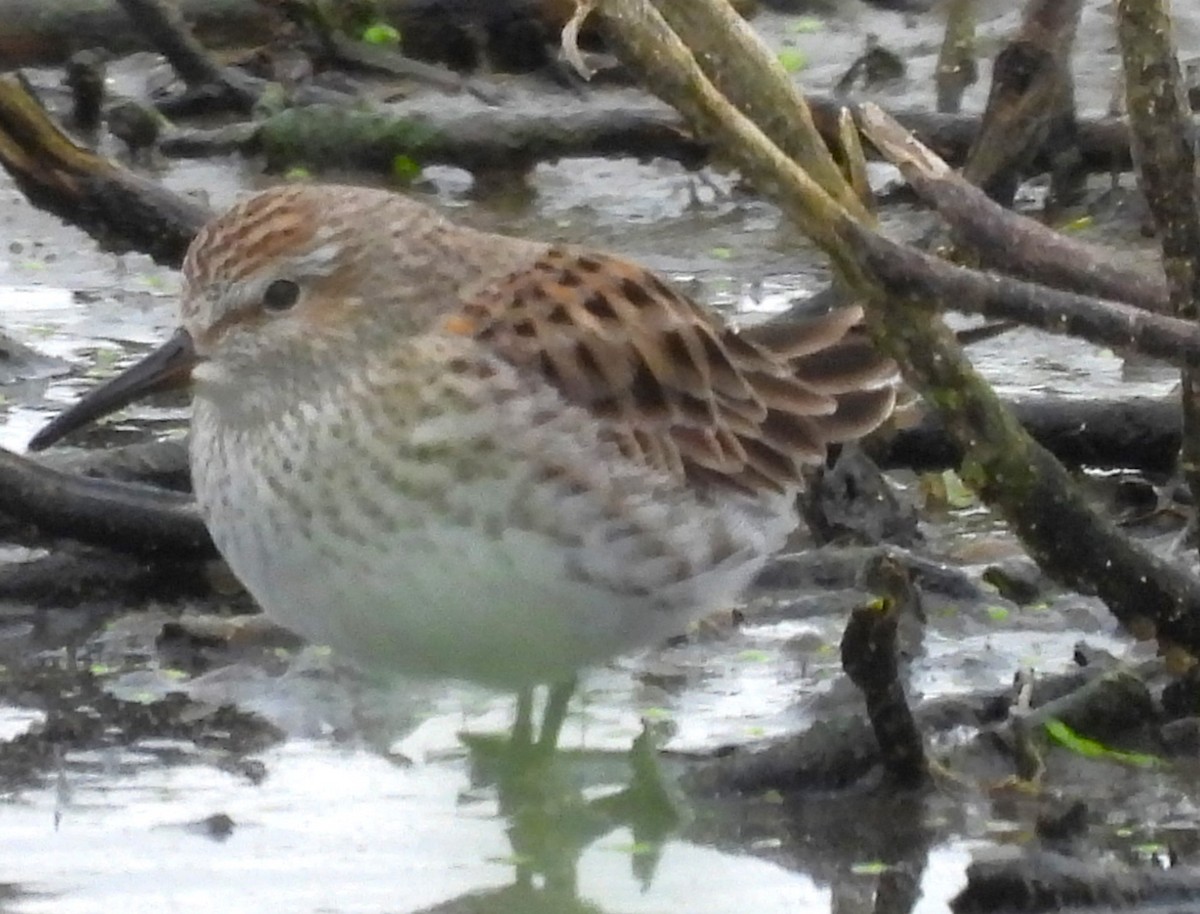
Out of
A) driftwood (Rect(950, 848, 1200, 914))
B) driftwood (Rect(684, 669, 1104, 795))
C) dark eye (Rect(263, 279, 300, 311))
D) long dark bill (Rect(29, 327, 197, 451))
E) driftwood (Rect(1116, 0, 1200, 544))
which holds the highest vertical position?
driftwood (Rect(1116, 0, 1200, 544))

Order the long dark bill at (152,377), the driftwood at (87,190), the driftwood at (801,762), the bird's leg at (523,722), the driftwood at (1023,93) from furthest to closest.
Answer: the driftwood at (1023,93), the driftwood at (87,190), the bird's leg at (523,722), the long dark bill at (152,377), the driftwood at (801,762)

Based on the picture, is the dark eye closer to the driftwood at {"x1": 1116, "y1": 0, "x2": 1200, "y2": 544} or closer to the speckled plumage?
the speckled plumage

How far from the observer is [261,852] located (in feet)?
14.5

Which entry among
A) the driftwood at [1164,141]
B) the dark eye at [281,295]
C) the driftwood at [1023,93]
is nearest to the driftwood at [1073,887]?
the driftwood at [1164,141]

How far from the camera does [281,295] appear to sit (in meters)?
4.93

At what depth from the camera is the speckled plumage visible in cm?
464

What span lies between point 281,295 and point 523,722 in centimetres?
92

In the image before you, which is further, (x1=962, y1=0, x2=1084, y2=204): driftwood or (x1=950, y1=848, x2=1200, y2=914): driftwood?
(x1=962, y1=0, x2=1084, y2=204): driftwood

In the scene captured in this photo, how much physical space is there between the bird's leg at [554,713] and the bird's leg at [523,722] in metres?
0.02

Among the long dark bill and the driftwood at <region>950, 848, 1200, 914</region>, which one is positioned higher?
the long dark bill

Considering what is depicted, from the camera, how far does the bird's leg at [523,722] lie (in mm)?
5023

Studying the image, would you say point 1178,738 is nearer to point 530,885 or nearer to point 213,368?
point 530,885

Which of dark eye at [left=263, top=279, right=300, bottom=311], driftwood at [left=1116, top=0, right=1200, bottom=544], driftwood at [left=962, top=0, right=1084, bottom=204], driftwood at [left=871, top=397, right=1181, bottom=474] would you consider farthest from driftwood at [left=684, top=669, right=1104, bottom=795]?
driftwood at [left=962, top=0, right=1084, bottom=204]

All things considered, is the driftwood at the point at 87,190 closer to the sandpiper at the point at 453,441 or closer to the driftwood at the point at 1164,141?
the sandpiper at the point at 453,441
